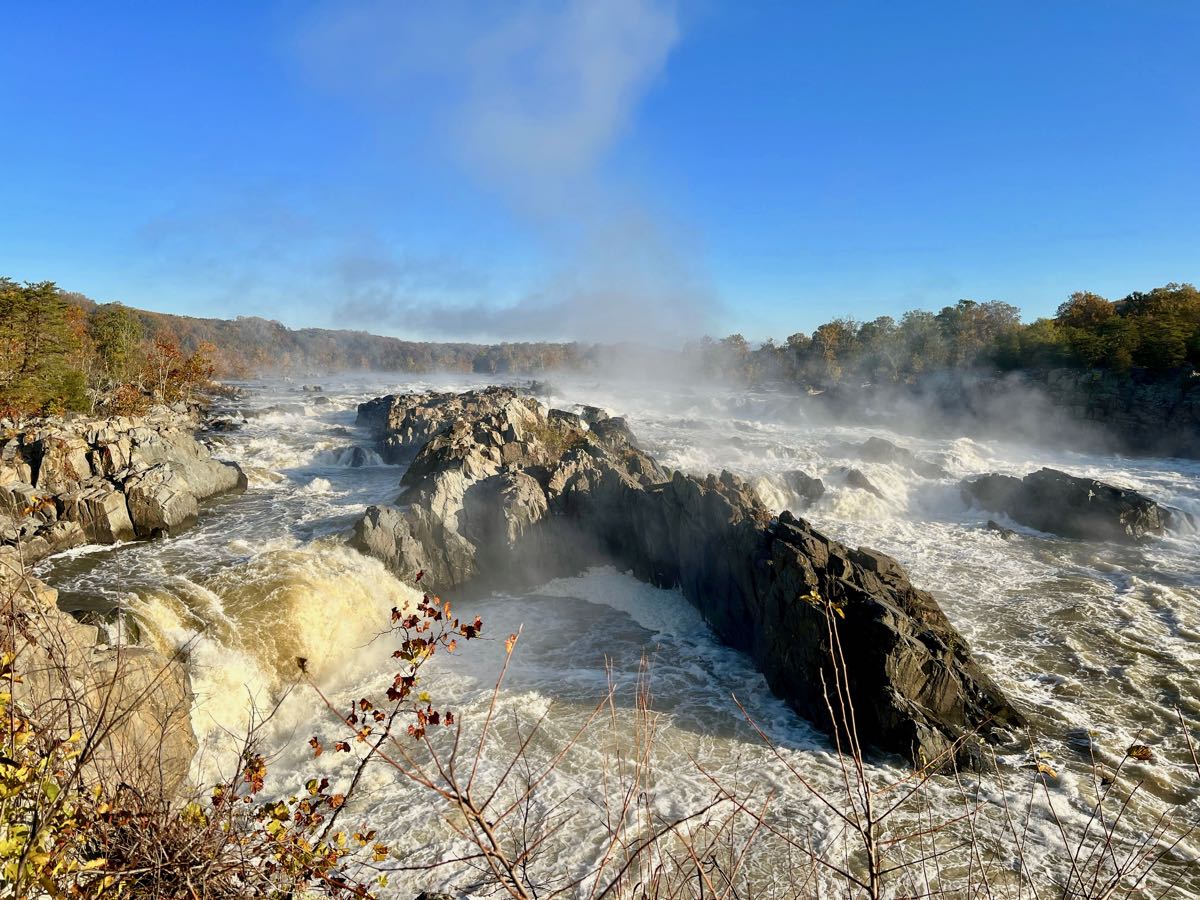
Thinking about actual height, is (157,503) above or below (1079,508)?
above

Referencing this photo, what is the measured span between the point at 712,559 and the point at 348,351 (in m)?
169

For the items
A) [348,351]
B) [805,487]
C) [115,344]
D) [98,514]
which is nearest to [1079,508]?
[805,487]

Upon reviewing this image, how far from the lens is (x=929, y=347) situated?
6650cm

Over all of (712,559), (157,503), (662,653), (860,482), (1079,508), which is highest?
(157,503)

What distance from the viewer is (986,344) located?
6078 centimetres

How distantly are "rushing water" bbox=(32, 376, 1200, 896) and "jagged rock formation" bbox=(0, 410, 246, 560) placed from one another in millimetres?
1075

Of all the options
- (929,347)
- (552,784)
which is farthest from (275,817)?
(929,347)

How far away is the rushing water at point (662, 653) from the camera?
9.63 m

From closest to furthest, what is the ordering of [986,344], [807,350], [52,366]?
[52,366] < [986,344] < [807,350]

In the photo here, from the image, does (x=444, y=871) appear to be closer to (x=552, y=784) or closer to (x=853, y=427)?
(x=552, y=784)

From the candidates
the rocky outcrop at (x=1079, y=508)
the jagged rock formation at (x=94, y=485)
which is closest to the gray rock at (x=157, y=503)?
the jagged rock formation at (x=94, y=485)

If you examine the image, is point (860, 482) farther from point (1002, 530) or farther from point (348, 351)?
point (348, 351)

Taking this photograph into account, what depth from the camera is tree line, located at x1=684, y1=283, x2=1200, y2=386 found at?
43188 mm

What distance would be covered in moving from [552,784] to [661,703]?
10.6 feet
